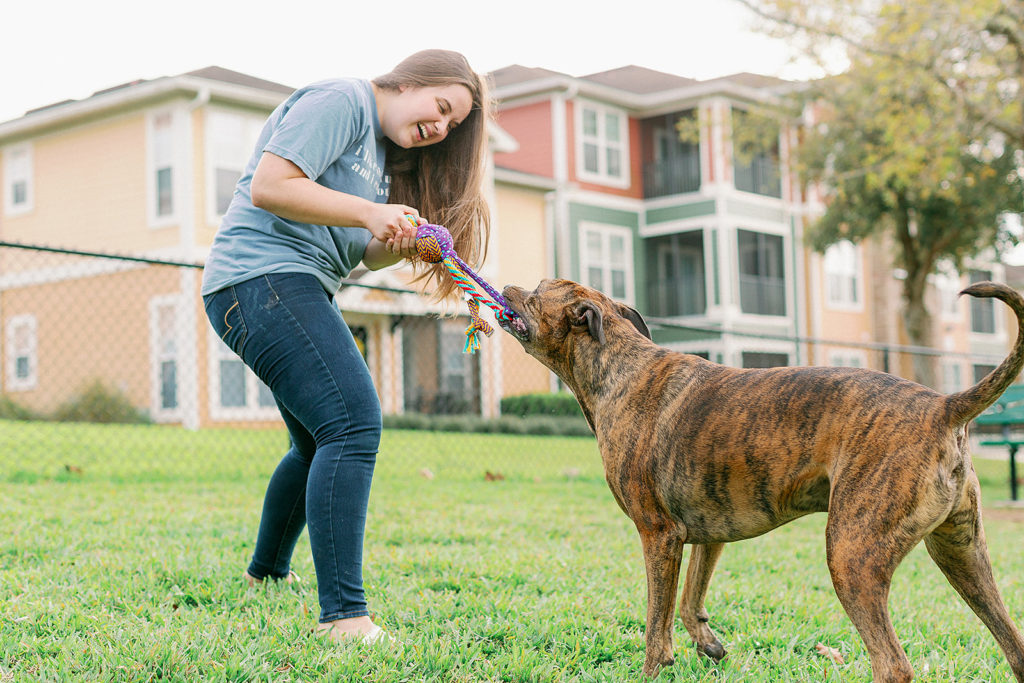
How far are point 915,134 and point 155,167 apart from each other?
1259cm

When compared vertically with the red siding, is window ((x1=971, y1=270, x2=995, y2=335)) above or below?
below

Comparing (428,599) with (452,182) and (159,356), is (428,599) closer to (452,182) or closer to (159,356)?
(452,182)

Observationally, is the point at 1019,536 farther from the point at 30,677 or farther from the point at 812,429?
the point at 30,677

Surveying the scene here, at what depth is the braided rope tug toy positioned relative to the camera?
10.5 ft

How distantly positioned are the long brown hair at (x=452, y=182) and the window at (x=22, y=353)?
1504 cm

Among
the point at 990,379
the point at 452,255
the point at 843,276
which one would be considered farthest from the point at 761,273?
the point at 990,379

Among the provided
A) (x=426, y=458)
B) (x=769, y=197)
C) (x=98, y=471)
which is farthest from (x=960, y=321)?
(x=98, y=471)

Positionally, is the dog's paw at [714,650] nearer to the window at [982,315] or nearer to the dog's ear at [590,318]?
the dog's ear at [590,318]

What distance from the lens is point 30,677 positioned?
8.50 ft

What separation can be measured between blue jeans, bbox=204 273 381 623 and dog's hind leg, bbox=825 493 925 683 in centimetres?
150

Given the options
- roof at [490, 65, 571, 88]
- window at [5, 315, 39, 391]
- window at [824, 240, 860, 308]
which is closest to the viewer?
window at [5, 315, 39, 391]

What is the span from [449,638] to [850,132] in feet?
59.8

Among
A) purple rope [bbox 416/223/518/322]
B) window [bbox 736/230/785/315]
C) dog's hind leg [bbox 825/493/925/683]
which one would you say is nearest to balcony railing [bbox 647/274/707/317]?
window [bbox 736/230/785/315]

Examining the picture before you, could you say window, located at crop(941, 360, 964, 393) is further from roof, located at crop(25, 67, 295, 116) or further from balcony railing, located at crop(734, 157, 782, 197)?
roof, located at crop(25, 67, 295, 116)
